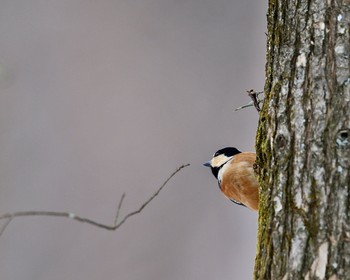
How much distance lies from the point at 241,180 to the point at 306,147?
0.83m

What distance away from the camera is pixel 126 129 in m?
4.69

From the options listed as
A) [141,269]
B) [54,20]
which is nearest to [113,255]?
[141,269]

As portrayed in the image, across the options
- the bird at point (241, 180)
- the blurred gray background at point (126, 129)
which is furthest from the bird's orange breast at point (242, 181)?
the blurred gray background at point (126, 129)

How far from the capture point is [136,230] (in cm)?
435

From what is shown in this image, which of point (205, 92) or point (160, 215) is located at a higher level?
point (205, 92)

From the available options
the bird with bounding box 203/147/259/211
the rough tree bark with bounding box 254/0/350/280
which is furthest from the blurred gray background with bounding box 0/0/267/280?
the rough tree bark with bounding box 254/0/350/280

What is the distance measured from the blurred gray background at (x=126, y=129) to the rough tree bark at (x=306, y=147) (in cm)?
266

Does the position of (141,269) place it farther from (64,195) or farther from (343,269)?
(343,269)

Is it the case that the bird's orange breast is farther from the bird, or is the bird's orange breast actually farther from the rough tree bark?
the rough tree bark

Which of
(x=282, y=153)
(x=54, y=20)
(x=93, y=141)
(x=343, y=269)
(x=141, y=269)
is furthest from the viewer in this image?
(x=54, y=20)

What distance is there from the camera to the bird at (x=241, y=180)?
228 cm

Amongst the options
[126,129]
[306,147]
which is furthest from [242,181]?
[126,129]

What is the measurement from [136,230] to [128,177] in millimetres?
380

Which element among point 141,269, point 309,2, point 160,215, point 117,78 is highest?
point 117,78
